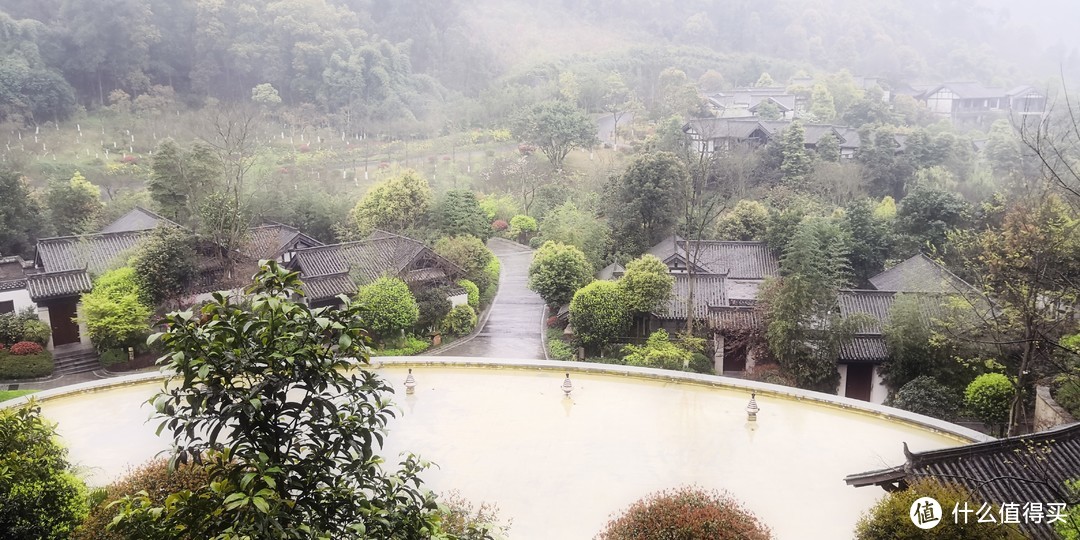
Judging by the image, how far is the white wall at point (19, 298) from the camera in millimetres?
17188

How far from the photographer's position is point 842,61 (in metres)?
65.8

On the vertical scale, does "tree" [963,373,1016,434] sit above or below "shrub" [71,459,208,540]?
below

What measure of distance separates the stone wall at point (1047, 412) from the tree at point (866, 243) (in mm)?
10010

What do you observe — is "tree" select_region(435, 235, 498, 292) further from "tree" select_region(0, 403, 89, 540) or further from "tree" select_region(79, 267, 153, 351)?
"tree" select_region(0, 403, 89, 540)

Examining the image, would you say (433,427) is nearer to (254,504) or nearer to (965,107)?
(254,504)

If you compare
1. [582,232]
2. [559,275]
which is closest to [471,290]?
[559,275]

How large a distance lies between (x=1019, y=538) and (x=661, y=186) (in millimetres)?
18078

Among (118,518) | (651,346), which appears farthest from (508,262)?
(118,518)

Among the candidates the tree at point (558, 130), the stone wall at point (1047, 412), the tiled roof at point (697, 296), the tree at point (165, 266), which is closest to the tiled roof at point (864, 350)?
the tiled roof at point (697, 296)

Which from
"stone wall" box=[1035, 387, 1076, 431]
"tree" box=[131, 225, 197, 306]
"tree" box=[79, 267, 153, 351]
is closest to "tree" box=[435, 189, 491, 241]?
"tree" box=[131, 225, 197, 306]

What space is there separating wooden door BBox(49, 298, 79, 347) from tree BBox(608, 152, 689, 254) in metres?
14.6

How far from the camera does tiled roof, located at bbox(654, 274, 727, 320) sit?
16.8m

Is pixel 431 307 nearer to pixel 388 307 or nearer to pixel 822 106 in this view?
pixel 388 307

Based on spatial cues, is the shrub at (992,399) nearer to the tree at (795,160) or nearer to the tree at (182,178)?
the tree at (795,160)
